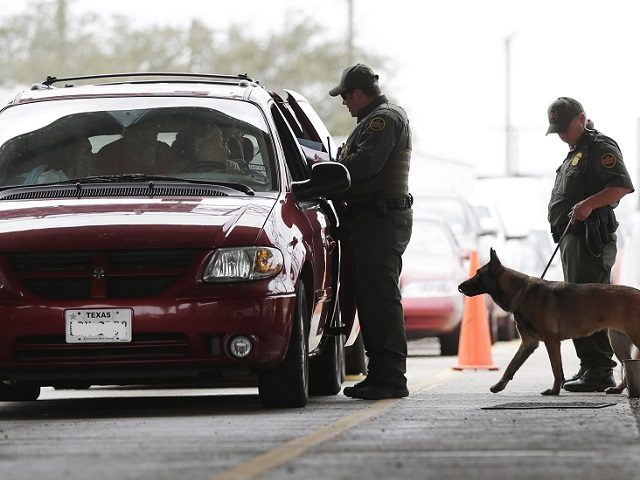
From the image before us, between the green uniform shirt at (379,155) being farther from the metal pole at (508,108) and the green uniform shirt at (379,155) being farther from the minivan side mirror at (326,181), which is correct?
the metal pole at (508,108)

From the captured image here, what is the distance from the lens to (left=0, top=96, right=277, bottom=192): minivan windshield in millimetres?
9961

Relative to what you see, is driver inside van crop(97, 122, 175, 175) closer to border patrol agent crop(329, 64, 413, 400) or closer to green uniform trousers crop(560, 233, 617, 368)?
border patrol agent crop(329, 64, 413, 400)

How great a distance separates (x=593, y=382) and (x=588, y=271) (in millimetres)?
782

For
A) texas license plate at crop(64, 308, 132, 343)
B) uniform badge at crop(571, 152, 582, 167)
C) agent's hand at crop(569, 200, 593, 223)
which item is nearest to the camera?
texas license plate at crop(64, 308, 132, 343)

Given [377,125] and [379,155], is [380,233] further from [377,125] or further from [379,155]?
[377,125]

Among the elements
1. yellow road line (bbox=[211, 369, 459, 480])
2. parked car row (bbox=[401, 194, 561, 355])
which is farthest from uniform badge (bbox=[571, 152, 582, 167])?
parked car row (bbox=[401, 194, 561, 355])

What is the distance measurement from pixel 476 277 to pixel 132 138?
3.10 metres

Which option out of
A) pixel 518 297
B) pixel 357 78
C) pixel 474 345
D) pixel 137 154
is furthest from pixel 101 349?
pixel 474 345

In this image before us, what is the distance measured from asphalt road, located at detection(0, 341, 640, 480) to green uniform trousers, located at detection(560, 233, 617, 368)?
799 millimetres

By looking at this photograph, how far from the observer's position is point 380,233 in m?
10.7

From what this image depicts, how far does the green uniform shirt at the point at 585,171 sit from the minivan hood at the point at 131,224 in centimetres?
342

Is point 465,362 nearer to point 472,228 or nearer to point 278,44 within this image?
point 472,228

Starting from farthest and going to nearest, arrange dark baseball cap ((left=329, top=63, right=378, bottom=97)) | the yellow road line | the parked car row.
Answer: the parked car row → dark baseball cap ((left=329, top=63, right=378, bottom=97)) → the yellow road line

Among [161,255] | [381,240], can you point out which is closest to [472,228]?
[381,240]
